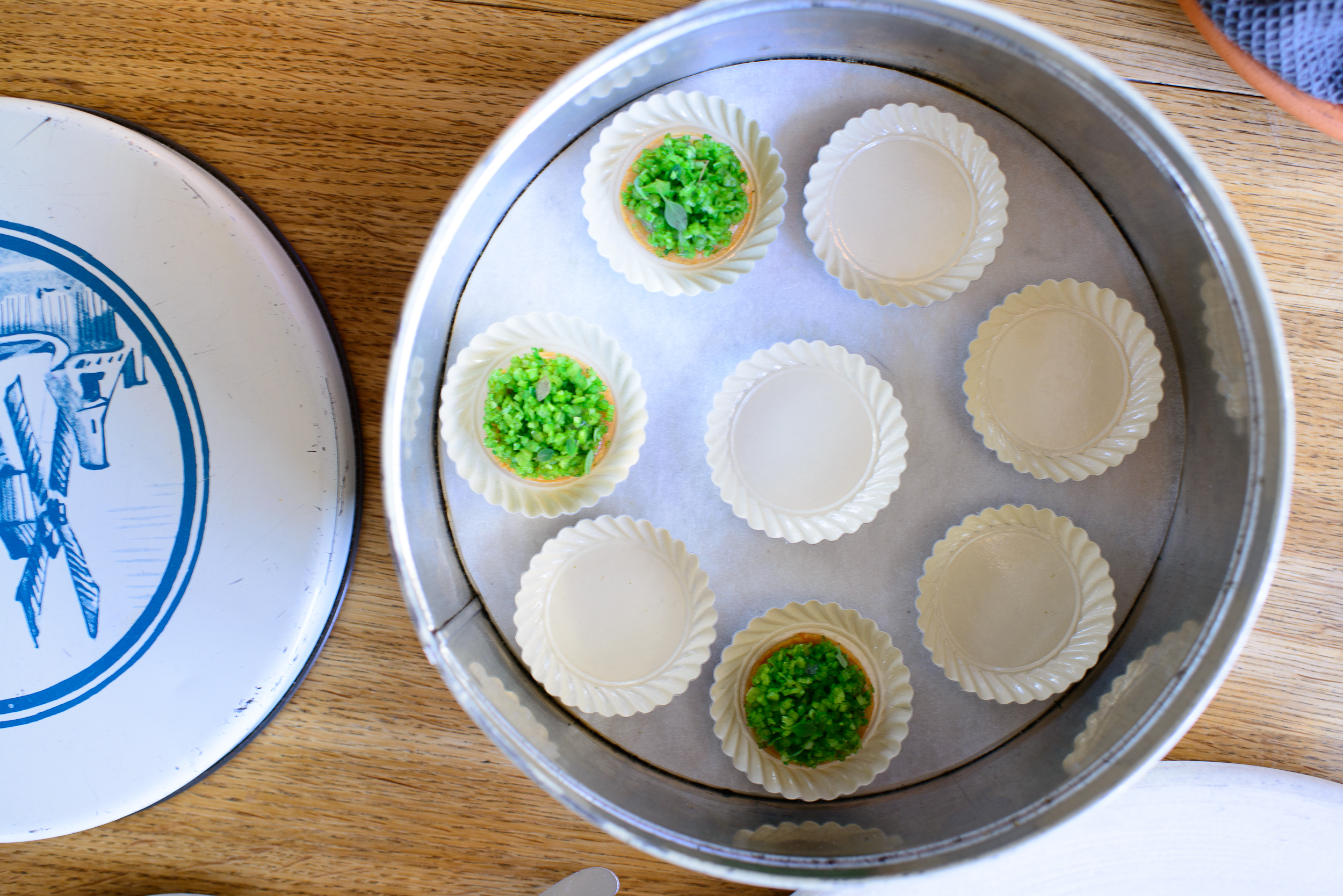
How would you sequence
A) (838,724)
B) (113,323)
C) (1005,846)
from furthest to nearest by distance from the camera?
(113,323)
(838,724)
(1005,846)

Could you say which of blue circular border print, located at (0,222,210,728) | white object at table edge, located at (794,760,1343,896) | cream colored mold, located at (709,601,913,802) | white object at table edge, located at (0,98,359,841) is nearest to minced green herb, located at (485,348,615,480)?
white object at table edge, located at (0,98,359,841)

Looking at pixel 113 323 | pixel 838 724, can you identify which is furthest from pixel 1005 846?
pixel 113 323

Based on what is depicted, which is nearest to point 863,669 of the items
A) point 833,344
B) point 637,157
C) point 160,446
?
point 833,344

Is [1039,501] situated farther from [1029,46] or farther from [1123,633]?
[1029,46]

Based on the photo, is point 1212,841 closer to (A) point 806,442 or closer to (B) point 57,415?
(A) point 806,442

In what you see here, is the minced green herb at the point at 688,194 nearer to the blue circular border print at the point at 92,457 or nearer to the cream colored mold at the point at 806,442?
the cream colored mold at the point at 806,442

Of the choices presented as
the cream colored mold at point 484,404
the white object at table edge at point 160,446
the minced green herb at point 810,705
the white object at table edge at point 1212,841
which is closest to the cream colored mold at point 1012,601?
the minced green herb at point 810,705

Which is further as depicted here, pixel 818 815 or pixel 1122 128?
pixel 818 815

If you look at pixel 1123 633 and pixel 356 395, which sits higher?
pixel 356 395
